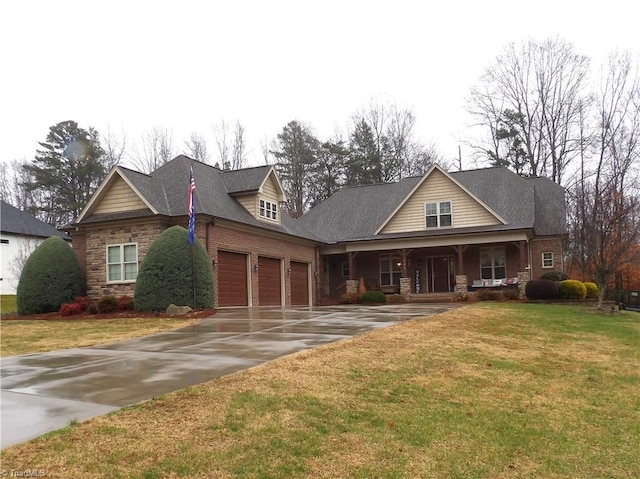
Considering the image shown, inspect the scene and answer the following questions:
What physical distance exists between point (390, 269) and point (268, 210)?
28.4 feet

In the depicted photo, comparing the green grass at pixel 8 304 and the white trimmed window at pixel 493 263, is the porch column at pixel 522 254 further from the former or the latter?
the green grass at pixel 8 304

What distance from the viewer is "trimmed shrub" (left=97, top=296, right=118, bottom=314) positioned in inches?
735

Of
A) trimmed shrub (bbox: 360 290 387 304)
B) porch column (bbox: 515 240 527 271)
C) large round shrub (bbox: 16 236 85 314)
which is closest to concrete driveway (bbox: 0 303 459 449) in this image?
large round shrub (bbox: 16 236 85 314)

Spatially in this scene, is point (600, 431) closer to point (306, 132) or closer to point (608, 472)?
point (608, 472)

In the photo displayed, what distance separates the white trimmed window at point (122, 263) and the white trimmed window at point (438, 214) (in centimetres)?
1481

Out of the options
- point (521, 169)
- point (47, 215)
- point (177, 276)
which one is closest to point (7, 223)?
point (47, 215)

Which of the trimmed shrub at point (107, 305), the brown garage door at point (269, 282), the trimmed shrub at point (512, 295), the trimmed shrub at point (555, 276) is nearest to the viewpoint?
the trimmed shrub at point (107, 305)

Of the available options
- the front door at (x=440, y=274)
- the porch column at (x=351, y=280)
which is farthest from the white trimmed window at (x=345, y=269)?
the front door at (x=440, y=274)

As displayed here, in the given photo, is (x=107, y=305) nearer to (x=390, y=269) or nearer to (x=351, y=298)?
(x=351, y=298)

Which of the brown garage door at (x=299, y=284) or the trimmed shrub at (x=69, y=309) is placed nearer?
the trimmed shrub at (x=69, y=309)

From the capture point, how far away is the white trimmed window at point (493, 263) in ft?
90.3

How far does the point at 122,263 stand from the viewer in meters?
20.6

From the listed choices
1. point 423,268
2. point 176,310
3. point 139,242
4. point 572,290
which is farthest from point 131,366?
point 423,268

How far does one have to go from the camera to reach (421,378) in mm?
7664
